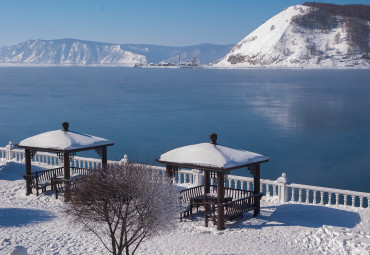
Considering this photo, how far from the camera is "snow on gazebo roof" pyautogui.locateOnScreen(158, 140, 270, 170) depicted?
13.3m

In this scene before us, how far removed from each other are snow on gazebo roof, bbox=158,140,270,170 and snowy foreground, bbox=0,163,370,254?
5.93 feet

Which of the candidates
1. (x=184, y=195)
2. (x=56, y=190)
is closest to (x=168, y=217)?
(x=184, y=195)

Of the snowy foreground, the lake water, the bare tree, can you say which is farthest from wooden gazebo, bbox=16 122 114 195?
the lake water

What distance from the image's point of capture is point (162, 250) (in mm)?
11625

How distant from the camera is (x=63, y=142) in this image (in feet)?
53.7

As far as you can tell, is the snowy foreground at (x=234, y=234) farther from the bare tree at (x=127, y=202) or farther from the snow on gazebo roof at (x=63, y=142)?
the snow on gazebo roof at (x=63, y=142)

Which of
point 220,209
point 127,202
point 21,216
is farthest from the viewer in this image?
point 21,216

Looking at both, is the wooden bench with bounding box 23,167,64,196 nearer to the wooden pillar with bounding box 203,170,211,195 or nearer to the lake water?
the wooden pillar with bounding box 203,170,211,195

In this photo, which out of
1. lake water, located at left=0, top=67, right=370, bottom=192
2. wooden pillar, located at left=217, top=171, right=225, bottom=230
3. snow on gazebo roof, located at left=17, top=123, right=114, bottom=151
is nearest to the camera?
wooden pillar, located at left=217, top=171, right=225, bottom=230

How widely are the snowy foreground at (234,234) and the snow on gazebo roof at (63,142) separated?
78.6 inches

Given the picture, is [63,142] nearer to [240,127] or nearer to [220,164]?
[220,164]

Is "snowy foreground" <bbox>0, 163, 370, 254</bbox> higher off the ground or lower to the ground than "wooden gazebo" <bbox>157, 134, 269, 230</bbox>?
lower

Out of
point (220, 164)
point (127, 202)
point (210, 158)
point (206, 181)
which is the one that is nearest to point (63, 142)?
point (206, 181)

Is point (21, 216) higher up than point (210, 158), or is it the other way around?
point (210, 158)
